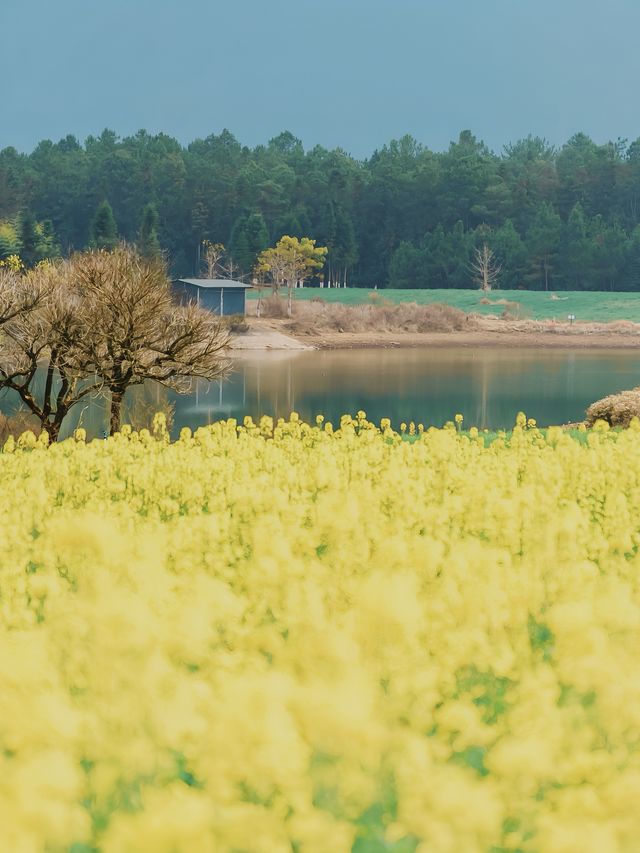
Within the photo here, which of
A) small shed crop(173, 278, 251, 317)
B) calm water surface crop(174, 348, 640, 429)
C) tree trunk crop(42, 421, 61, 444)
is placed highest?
small shed crop(173, 278, 251, 317)

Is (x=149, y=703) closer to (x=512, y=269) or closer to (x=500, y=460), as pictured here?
(x=500, y=460)

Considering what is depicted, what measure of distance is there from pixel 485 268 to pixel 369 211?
61.9 ft

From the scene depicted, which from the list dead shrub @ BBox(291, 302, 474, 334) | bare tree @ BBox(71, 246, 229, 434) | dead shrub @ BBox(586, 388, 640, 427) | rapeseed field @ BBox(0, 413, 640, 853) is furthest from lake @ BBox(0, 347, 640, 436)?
rapeseed field @ BBox(0, 413, 640, 853)

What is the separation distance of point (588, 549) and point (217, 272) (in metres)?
100

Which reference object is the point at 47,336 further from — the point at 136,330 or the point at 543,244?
the point at 543,244

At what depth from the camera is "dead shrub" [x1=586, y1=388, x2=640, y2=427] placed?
22312 mm

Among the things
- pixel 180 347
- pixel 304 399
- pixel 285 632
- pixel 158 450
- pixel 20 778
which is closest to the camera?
pixel 20 778

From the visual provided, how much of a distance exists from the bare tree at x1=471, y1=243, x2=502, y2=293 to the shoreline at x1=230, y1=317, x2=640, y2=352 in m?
16.7

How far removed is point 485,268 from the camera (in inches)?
4043

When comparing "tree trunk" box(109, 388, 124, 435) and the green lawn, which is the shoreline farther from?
"tree trunk" box(109, 388, 124, 435)

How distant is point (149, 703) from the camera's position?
268cm

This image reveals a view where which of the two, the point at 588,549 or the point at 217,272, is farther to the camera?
the point at 217,272

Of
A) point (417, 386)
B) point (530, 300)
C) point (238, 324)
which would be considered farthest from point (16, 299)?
point (530, 300)

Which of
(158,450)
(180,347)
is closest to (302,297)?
(180,347)
